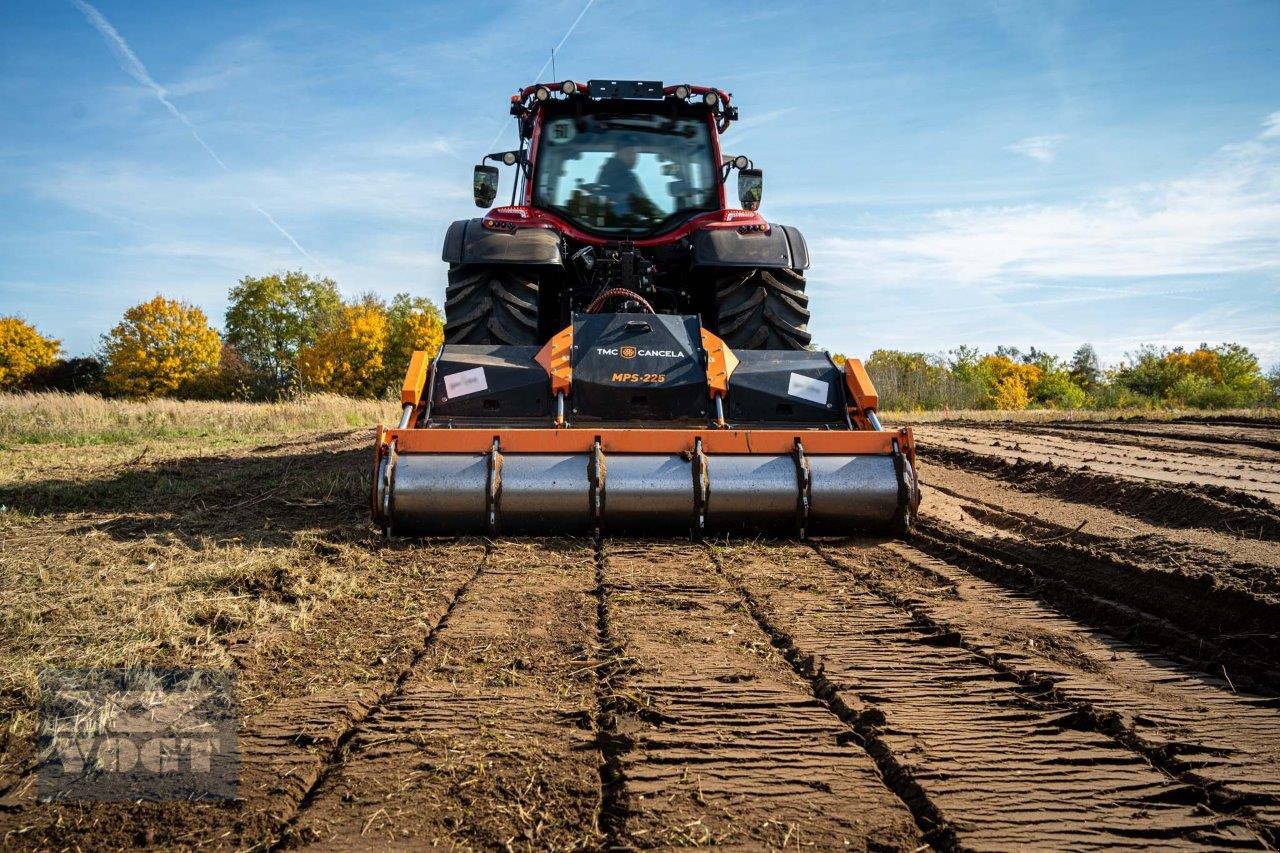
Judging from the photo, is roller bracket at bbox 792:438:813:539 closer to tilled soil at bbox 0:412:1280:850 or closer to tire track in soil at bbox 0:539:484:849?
tilled soil at bbox 0:412:1280:850

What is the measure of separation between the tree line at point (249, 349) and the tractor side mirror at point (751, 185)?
1202 inches

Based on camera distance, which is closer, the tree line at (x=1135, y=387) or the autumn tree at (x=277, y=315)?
the tree line at (x=1135, y=387)

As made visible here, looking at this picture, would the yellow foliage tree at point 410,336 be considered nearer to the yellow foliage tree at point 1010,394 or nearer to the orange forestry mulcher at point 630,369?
the yellow foliage tree at point 1010,394

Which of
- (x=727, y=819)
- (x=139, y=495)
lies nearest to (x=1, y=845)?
(x=727, y=819)

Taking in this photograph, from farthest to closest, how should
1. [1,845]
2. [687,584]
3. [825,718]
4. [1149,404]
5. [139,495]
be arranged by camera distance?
[1149,404]
[139,495]
[687,584]
[825,718]
[1,845]

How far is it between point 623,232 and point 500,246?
1.16 m

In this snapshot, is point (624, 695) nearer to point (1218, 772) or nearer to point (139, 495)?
point (1218, 772)

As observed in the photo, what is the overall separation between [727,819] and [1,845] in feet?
4.68

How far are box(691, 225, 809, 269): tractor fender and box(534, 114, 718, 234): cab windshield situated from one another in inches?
28.1

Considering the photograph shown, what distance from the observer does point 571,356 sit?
5.59 metres

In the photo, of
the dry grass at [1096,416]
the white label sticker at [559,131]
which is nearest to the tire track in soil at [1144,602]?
the white label sticker at [559,131]

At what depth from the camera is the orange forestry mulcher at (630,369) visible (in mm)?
4961

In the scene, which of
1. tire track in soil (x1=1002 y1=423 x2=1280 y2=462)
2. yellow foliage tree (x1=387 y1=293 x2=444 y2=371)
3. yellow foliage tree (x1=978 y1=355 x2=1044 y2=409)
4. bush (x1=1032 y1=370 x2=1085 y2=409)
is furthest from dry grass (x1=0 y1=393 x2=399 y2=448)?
yellow foliage tree (x1=978 y1=355 x2=1044 y2=409)

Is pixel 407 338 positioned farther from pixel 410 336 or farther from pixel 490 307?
pixel 490 307
